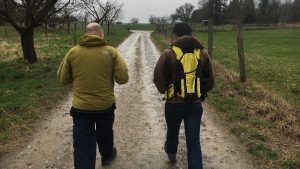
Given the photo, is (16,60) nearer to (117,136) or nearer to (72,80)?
(117,136)

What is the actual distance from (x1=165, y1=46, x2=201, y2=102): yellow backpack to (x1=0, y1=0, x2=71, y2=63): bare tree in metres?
13.7

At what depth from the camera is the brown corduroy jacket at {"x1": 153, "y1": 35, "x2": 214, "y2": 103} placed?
15.6ft

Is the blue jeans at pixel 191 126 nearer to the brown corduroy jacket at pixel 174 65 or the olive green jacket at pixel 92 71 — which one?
the brown corduroy jacket at pixel 174 65

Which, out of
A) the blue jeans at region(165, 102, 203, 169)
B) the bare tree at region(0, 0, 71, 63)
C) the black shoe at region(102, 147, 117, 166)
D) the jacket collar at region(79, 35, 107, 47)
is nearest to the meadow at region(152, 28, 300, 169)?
the blue jeans at region(165, 102, 203, 169)

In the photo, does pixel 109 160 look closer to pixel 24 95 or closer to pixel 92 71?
pixel 92 71

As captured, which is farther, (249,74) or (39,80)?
(249,74)

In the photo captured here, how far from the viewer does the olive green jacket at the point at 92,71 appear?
474 cm

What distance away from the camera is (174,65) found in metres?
4.83

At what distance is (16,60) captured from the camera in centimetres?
1880

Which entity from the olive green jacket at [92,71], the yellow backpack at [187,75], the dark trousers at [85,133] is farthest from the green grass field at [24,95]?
the yellow backpack at [187,75]

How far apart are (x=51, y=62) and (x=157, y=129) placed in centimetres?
1182

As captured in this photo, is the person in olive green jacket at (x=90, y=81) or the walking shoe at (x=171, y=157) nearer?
the person in olive green jacket at (x=90, y=81)

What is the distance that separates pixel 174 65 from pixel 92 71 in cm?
102

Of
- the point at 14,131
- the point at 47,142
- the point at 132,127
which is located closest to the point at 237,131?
the point at 132,127
